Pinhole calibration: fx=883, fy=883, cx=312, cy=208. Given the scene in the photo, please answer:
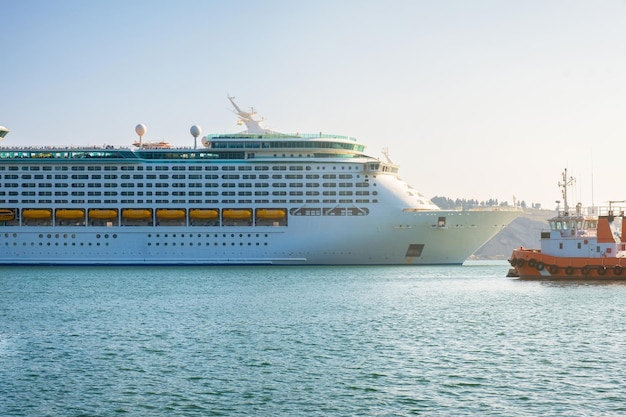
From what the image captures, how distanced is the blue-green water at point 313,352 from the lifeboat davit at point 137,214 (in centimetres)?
3292

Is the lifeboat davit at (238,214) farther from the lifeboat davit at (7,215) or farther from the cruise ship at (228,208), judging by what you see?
the lifeboat davit at (7,215)

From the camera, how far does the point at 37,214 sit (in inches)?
3826

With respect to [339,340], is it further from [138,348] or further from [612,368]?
[612,368]

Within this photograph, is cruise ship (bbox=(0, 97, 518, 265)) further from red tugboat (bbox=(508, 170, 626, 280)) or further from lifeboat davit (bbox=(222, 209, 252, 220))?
red tugboat (bbox=(508, 170, 626, 280))

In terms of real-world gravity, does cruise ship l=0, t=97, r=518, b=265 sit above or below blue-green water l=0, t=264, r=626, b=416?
above

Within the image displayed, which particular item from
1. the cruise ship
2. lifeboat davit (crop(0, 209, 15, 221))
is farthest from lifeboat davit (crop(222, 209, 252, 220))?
lifeboat davit (crop(0, 209, 15, 221))

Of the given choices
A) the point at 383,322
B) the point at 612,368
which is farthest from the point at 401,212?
the point at 612,368

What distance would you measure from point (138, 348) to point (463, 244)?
6408cm

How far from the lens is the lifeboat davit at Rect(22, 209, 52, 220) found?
97.0 meters

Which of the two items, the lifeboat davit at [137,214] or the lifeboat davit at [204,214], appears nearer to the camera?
the lifeboat davit at [204,214]

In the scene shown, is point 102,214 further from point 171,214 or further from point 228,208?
point 228,208

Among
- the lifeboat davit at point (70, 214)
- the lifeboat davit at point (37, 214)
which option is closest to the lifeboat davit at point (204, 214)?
the lifeboat davit at point (70, 214)

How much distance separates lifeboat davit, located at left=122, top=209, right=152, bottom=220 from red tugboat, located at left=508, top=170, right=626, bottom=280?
140 ft

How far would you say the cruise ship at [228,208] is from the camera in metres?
91.9
